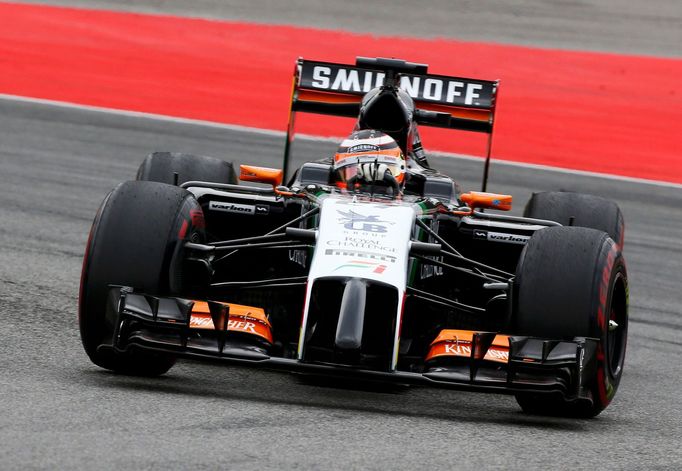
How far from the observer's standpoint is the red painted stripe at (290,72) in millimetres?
20078

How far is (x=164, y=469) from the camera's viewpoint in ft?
17.3

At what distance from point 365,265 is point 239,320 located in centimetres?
71

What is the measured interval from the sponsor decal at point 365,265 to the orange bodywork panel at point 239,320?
1.58 ft

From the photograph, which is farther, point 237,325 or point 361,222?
point 361,222

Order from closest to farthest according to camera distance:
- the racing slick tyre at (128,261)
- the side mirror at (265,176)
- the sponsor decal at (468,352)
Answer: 1. the sponsor decal at (468,352)
2. the racing slick tyre at (128,261)
3. the side mirror at (265,176)

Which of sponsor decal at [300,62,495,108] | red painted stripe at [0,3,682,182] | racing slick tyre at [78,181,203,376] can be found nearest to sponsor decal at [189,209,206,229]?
racing slick tyre at [78,181,203,376]

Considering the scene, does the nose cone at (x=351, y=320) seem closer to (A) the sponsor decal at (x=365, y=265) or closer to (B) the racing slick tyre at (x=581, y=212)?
(A) the sponsor decal at (x=365, y=265)

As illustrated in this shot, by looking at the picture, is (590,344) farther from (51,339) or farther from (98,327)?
(51,339)

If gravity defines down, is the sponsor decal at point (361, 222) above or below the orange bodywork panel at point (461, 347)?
above

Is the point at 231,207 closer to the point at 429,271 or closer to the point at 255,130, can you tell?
the point at 429,271

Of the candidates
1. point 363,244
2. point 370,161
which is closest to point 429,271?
point 370,161

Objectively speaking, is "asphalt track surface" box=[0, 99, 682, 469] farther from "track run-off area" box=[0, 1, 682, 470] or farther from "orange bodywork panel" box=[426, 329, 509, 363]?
"orange bodywork panel" box=[426, 329, 509, 363]

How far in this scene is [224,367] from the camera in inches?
316

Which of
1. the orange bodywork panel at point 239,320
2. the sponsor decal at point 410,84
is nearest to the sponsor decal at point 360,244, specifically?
the orange bodywork panel at point 239,320
